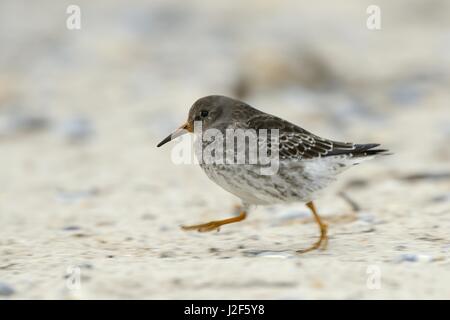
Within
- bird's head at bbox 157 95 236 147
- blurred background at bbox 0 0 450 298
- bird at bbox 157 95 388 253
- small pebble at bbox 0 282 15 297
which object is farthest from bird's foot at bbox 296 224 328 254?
small pebble at bbox 0 282 15 297

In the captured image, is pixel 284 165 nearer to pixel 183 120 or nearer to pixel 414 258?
pixel 414 258

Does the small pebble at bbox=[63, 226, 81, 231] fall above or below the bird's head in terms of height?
below

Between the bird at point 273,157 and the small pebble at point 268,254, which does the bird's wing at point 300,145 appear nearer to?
the bird at point 273,157

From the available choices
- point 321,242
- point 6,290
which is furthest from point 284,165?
point 6,290

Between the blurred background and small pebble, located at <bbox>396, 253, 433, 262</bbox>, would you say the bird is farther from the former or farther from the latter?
small pebble, located at <bbox>396, 253, 433, 262</bbox>

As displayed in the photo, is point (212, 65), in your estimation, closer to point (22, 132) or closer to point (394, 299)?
point (22, 132)

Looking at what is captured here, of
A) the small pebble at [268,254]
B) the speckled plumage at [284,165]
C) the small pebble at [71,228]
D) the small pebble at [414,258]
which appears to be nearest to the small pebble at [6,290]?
Result: the small pebble at [268,254]
